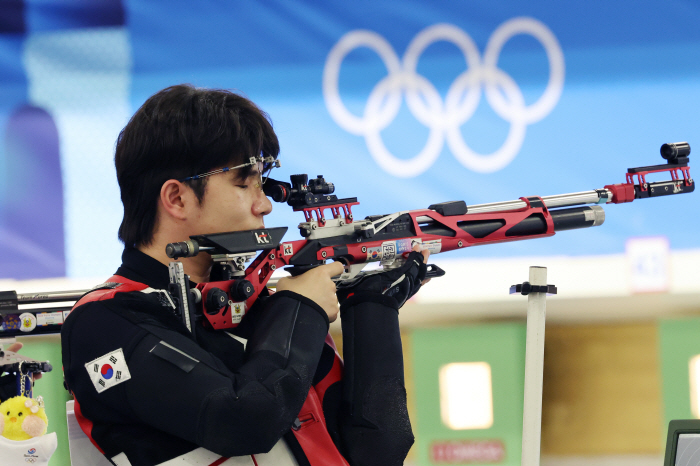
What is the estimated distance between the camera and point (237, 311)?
4.12ft

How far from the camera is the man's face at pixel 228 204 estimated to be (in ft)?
4.08

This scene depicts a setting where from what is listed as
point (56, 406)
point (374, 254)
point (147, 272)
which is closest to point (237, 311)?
point (147, 272)

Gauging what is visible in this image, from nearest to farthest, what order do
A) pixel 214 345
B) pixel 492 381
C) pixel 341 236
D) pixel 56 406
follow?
pixel 214 345 → pixel 341 236 → pixel 56 406 → pixel 492 381

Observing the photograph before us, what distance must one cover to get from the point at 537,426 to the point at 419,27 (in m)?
1.77

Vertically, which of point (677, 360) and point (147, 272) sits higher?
point (147, 272)

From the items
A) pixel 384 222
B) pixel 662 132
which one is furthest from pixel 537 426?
pixel 662 132

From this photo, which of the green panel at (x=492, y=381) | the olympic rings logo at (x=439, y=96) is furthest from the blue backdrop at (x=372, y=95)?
the green panel at (x=492, y=381)

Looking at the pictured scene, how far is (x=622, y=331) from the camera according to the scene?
2.81m

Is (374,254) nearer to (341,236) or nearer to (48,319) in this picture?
(341,236)

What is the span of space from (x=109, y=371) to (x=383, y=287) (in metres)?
0.58

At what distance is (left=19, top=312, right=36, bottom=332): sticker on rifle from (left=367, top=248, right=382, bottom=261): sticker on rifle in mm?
980

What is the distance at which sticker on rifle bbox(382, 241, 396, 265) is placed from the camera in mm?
1575

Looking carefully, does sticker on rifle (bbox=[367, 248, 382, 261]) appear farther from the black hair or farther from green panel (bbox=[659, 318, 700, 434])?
green panel (bbox=[659, 318, 700, 434])

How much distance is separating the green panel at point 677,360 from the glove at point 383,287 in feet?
5.58
